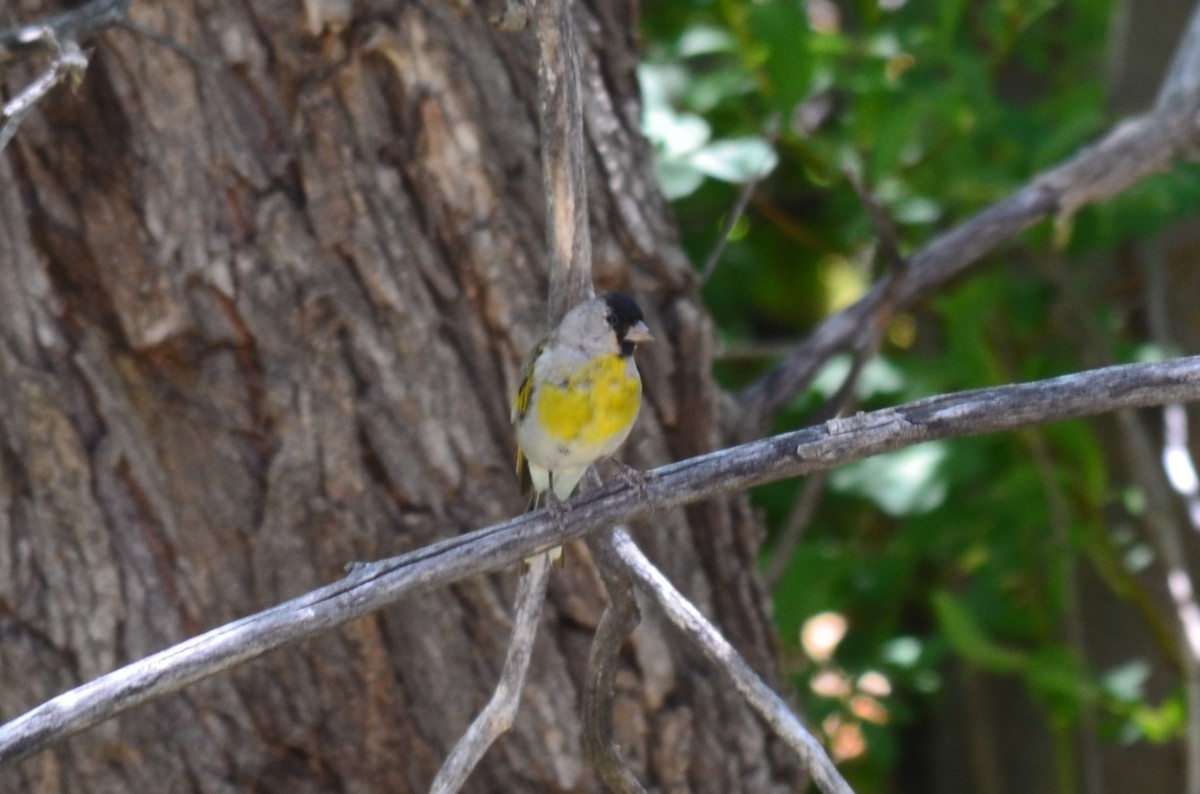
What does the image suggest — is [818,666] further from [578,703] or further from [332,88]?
[332,88]

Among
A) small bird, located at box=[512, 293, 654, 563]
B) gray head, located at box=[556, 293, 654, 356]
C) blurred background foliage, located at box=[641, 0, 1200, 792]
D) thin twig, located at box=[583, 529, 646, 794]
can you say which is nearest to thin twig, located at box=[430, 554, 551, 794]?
thin twig, located at box=[583, 529, 646, 794]

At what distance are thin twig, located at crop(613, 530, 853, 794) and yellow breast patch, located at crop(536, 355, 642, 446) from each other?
0.58 metres

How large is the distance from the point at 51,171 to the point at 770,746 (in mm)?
2269

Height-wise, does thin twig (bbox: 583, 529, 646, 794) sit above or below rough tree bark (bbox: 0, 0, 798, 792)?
below

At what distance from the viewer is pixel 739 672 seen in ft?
8.05

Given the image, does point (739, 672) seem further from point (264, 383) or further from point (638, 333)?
point (264, 383)

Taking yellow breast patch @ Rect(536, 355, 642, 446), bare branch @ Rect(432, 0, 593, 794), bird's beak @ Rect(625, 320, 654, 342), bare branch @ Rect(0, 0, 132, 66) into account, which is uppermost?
bare branch @ Rect(0, 0, 132, 66)

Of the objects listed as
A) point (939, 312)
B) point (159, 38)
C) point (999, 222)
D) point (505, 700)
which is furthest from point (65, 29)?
point (939, 312)

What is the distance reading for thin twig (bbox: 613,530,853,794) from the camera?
7.82ft

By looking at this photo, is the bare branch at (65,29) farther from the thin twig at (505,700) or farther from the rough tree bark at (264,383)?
the thin twig at (505,700)

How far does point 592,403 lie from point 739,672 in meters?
0.91

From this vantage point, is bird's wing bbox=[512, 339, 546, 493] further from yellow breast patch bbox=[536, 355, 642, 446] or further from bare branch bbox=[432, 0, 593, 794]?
bare branch bbox=[432, 0, 593, 794]

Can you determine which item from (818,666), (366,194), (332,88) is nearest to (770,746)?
(818,666)

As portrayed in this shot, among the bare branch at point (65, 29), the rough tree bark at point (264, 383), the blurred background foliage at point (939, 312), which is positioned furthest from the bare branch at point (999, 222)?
the bare branch at point (65, 29)
